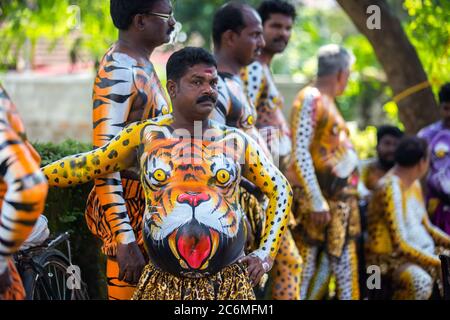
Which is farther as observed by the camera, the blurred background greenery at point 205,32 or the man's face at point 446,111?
the blurred background greenery at point 205,32

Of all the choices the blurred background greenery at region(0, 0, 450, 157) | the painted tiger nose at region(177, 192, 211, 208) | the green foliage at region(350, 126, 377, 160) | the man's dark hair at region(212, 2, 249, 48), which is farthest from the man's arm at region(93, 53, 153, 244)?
the green foliage at region(350, 126, 377, 160)

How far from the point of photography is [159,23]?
5305mm

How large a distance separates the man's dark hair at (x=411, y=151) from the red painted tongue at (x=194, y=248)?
334 cm

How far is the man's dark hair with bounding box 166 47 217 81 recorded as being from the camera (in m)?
4.73

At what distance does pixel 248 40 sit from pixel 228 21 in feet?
0.61

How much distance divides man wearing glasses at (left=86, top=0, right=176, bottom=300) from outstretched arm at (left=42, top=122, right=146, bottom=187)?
0.23 meters

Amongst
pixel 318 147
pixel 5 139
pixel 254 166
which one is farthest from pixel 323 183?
pixel 5 139

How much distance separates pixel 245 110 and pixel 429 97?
366 centimetres

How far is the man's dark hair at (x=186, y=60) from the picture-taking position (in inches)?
186

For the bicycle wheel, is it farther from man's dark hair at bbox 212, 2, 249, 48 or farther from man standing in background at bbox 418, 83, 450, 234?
man standing in background at bbox 418, 83, 450, 234

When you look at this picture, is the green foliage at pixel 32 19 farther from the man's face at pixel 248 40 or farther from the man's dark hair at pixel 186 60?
the man's dark hair at pixel 186 60

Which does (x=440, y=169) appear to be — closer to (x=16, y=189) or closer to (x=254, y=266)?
(x=254, y=266)

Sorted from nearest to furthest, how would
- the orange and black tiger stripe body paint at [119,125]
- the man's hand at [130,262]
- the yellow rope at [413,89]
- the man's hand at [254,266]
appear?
the man's hand at [254,266]
the man's hand at [130,262]
the orange and black tiger stripe body paint at [119,125]
the yellow rope at [413,89]

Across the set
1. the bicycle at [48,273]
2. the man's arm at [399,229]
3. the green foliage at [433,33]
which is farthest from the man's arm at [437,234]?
the bicycle at [48,273]
